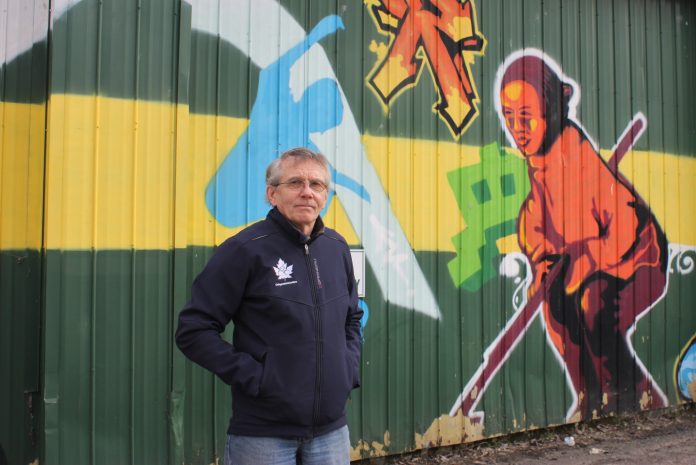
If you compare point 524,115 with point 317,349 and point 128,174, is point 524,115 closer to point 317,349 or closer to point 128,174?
point 128,174

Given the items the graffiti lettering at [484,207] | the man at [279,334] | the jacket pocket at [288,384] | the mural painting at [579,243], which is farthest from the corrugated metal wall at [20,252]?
the mural painting at [579,243]

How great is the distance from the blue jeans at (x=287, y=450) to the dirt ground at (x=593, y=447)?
2.47 meters

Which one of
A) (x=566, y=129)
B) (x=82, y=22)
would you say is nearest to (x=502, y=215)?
(x=566, y=129)

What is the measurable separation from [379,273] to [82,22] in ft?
8.11

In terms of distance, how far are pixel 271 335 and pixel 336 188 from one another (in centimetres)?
240

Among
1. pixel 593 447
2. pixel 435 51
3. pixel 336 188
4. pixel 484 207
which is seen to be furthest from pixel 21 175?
pixel 593 447

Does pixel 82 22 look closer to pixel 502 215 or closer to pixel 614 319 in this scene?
pixel 502 215

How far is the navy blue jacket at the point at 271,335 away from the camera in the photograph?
239 cm

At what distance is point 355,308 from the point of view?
2.80m

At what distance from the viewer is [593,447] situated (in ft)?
18.5

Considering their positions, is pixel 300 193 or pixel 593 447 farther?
pixel 593 447

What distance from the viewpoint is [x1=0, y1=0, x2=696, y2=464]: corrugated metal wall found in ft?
12.4

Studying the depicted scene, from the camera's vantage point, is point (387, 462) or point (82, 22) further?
point (387, 462)

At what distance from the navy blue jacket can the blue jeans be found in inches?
1.2
